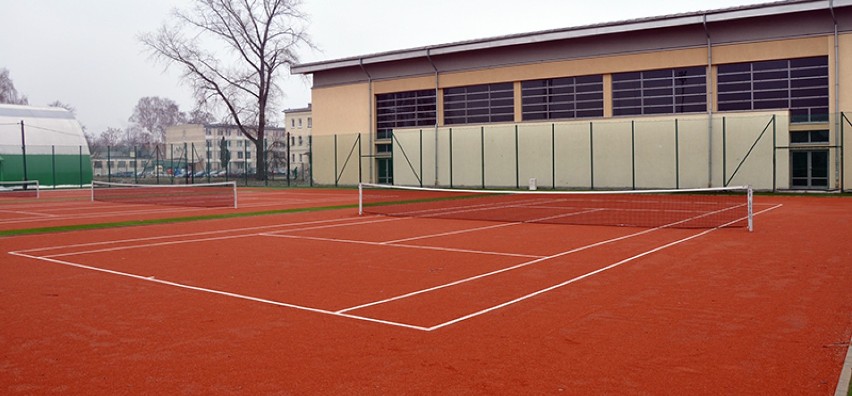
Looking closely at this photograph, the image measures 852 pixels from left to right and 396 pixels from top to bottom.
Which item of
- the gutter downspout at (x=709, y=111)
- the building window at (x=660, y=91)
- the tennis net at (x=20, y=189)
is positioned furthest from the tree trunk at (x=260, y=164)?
the gutter downspout at (x=709, y=111)

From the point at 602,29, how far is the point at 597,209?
40.7 ft

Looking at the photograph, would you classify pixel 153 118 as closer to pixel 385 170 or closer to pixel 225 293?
pixel 385 170

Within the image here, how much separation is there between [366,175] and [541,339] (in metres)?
34.8

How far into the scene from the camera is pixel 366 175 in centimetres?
4031

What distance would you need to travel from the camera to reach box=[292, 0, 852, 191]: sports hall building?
2783cm

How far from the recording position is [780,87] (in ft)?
93.7

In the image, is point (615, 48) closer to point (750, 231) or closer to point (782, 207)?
point (782, 207)

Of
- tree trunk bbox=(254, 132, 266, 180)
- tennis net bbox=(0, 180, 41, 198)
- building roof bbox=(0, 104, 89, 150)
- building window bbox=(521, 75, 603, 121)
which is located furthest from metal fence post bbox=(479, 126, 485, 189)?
building roof bbox=(0, 104, 89, 150)

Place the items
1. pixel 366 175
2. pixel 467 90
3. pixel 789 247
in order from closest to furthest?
pixel 789 247, pixel 467 90, pixel 366 175

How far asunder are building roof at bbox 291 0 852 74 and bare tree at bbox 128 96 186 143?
76553mm

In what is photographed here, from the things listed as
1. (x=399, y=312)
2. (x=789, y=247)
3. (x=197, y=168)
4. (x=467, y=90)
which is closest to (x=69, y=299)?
(x=399, y=312)

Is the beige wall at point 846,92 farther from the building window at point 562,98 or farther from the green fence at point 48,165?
the green fence at point 48,165

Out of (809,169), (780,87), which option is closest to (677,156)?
(780,87)

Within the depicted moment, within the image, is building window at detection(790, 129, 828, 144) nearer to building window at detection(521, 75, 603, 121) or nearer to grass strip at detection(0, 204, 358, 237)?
building window at detection(521, 75, 603, 121)
